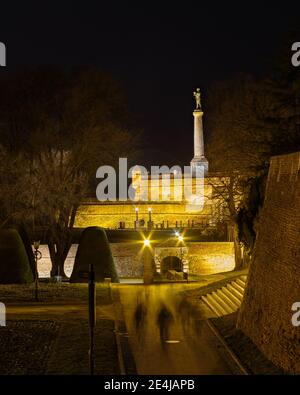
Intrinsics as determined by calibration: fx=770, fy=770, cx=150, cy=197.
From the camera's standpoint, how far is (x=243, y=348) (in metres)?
17.0

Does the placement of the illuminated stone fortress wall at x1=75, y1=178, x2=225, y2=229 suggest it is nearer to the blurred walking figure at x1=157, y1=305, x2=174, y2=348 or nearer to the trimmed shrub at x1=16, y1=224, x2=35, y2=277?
the trimmed shrub at x1=16, y1=224, x2=35, y2=277

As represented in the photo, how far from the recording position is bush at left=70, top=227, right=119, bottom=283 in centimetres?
3200

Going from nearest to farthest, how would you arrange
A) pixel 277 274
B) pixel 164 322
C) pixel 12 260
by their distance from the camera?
1. pixel 277 274
2. pixel 164 322
3. pixel 12 260

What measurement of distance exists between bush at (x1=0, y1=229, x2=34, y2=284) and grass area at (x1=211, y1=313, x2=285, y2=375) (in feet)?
39.8

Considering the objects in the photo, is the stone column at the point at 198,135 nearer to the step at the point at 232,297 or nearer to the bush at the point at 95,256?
the bush at the point at 95,256

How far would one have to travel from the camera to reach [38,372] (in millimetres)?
14938

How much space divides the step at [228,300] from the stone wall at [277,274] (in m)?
3.67

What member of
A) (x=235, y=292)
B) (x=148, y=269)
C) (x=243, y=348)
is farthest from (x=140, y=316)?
(x=148, y=269)

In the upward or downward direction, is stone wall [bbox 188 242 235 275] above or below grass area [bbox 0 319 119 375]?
above

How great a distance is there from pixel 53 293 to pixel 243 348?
11.7 meters

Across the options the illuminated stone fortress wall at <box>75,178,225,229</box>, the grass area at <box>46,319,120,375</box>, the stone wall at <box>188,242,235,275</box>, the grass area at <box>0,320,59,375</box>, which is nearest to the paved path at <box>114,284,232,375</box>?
the grass area at <box>46,319,120,375</box>

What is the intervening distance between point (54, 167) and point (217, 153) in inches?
290

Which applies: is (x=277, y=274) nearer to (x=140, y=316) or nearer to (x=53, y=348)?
(x=53, y=348)
